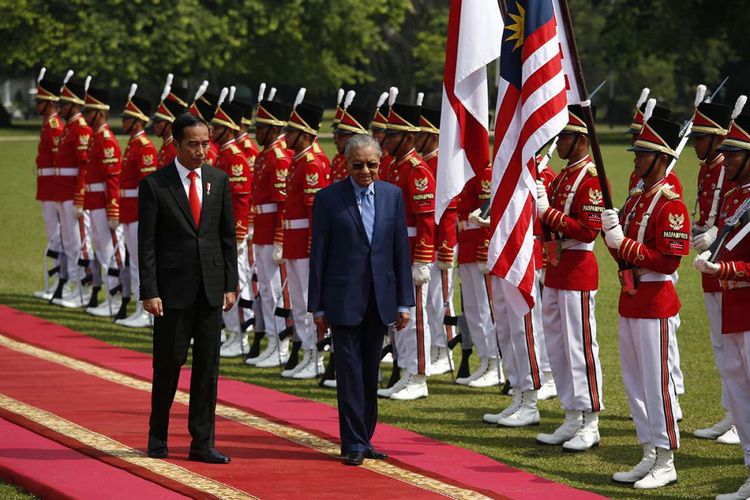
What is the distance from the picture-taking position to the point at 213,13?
162 feet

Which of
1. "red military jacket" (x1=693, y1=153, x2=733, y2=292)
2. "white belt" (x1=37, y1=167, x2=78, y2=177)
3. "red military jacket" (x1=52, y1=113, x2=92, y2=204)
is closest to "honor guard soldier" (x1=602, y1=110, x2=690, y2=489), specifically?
"red military jacket" (x1=693, y1=153, x2=733, y2=292)

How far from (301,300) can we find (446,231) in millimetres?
1595

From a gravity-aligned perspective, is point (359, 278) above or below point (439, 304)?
above

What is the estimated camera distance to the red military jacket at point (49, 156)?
1639 cm

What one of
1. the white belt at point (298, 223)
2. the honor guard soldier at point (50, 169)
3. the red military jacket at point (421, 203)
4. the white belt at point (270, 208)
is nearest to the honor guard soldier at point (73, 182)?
the honor guard soldier at point (50, 169)

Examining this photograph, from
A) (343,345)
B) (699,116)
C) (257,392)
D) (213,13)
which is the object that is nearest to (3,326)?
(257,392)

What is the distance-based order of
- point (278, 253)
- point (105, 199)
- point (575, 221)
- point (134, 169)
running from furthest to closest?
point (105, 199), point (134, 169), point (278, 253), point (575, 221)

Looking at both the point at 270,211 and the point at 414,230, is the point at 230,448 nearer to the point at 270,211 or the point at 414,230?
the point at 414,230

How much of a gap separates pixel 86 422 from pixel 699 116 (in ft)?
16.5

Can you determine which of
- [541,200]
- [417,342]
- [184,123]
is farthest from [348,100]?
[184,123]

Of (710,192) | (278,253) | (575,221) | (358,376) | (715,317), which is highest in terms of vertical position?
(710,192)

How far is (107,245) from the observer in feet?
52.4

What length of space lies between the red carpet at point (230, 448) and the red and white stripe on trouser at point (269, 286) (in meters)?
1.32

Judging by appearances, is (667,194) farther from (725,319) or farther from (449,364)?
(449,364)
